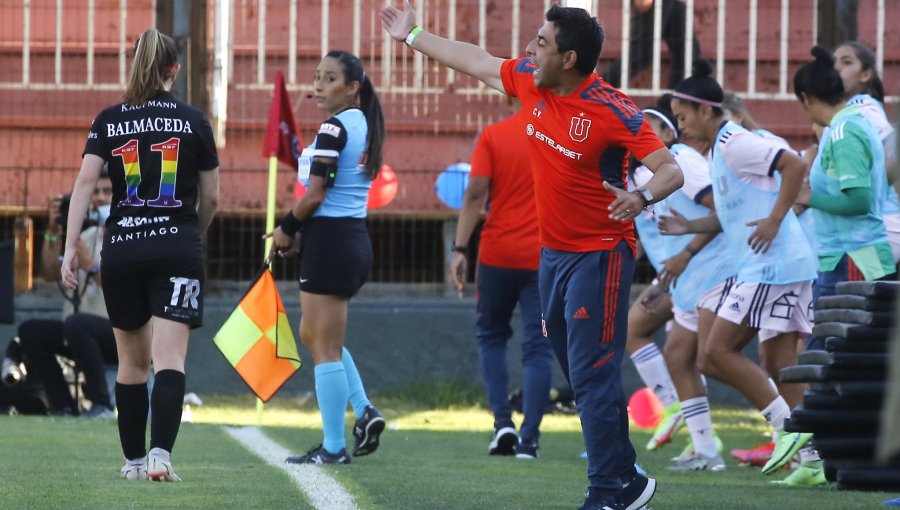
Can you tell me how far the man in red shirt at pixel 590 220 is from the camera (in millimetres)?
4859

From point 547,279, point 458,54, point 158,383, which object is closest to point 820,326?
point 547,279

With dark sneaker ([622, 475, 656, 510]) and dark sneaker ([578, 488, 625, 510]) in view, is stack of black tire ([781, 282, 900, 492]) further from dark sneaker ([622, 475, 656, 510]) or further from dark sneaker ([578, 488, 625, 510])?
dark sneaker ([578, 488, 625, 510])

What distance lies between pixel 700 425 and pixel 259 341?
2.31 metres

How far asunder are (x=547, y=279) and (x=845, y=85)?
119 inches

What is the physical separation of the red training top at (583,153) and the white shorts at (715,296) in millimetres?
2468

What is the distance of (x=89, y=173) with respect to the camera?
587cm

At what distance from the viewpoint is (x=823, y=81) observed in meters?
6.85

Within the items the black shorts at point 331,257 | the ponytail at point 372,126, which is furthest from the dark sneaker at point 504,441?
the ponytail at point 372,126

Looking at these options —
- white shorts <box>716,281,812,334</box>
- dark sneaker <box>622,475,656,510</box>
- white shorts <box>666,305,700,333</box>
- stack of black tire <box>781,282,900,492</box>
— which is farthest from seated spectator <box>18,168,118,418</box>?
dark sneaker <box>622,475,656,510</box>

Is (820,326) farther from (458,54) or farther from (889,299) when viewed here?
(458,54)

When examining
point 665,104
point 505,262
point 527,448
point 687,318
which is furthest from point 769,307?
point 665,104

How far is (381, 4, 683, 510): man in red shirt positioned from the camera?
191 inches

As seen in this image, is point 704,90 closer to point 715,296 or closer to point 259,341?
point 715,296

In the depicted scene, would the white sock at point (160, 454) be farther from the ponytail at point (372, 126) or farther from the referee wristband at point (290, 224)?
the ponytail at point (372, 126)
